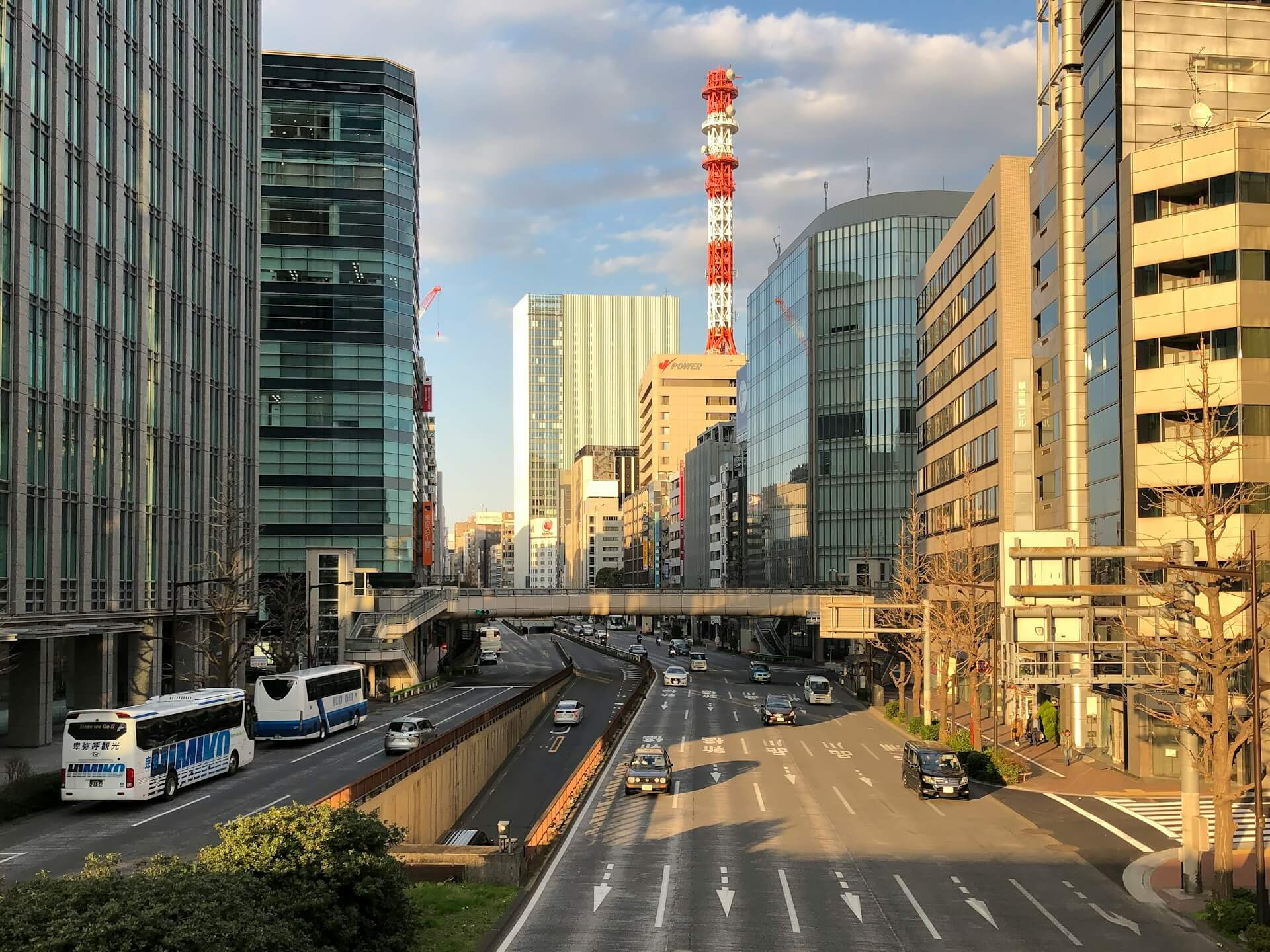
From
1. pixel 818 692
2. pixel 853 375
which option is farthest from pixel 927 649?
pixel 853 375

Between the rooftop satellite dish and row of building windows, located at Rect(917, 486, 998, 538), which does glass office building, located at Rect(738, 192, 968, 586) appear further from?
the rooftop satellite dish

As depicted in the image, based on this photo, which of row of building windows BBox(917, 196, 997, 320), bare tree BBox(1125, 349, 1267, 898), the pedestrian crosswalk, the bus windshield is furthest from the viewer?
row of building windows BBox(917, 196, 997, 320)

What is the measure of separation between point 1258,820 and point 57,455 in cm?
5301

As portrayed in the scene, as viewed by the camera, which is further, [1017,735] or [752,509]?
[752,509]

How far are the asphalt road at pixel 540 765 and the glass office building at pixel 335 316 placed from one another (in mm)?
27526

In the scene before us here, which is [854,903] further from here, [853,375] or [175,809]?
[853,375]

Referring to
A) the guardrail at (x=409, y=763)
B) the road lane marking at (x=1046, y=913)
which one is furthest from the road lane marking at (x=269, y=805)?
the road lane marking at (x=1046, y=913)

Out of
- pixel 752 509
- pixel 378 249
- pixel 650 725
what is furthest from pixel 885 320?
pixel 650 725

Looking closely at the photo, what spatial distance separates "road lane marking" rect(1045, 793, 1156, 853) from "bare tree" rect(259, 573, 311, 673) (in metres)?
50.9

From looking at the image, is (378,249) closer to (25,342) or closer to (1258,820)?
(25,342)

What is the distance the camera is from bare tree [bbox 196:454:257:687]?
2714 inches

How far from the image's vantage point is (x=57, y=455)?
57.3 m

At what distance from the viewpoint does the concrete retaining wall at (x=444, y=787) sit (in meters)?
38.4

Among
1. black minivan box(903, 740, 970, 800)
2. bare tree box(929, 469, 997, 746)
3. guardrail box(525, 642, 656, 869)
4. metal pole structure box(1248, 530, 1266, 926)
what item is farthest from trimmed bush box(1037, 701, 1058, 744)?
metal pole structure box(1248, 530, 1266, 926)
